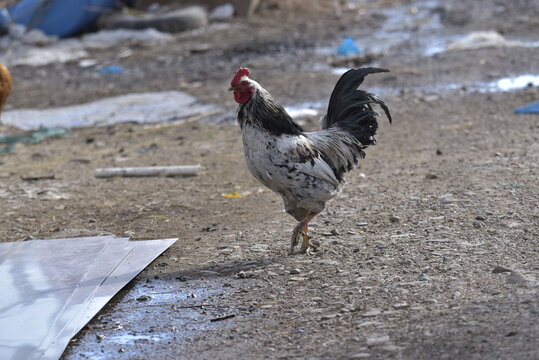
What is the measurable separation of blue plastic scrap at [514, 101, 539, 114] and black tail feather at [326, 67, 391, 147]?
363cm

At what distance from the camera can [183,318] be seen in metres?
3.92

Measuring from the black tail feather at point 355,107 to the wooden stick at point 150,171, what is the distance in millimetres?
2213

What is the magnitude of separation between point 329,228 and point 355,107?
36.6 inches

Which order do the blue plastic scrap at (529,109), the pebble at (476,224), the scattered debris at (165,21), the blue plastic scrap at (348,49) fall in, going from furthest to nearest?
the scattered debris at (165,21), the blue plastic scrap at (348,49), the blue plastic scrap at (529,109), the pebble at (476,224)

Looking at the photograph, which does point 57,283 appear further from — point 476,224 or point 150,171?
point 476,224

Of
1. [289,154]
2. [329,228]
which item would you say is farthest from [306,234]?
[289,154]

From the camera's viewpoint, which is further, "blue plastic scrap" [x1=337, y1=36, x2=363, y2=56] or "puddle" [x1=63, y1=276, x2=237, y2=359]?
"blue plastic scrap" [x1=337, y1=36, x2=363, y2=56]

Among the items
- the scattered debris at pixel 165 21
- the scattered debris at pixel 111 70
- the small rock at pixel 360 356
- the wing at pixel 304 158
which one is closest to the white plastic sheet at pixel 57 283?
the wing at pixel 304 158

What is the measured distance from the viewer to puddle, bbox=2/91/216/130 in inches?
366

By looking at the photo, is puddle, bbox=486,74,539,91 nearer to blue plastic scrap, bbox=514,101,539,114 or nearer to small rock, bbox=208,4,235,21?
blue plastic scrap, bbox=514,101,539,114

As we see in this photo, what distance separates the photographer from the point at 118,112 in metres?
9.64

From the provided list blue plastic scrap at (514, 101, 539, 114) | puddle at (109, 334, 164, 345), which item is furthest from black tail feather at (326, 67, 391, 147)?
blue plastic scrap at (514, 101, 539, 114)

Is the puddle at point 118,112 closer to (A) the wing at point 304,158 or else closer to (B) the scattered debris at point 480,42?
(A) the wing at point 304,158

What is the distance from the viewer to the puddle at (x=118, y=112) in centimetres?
930
